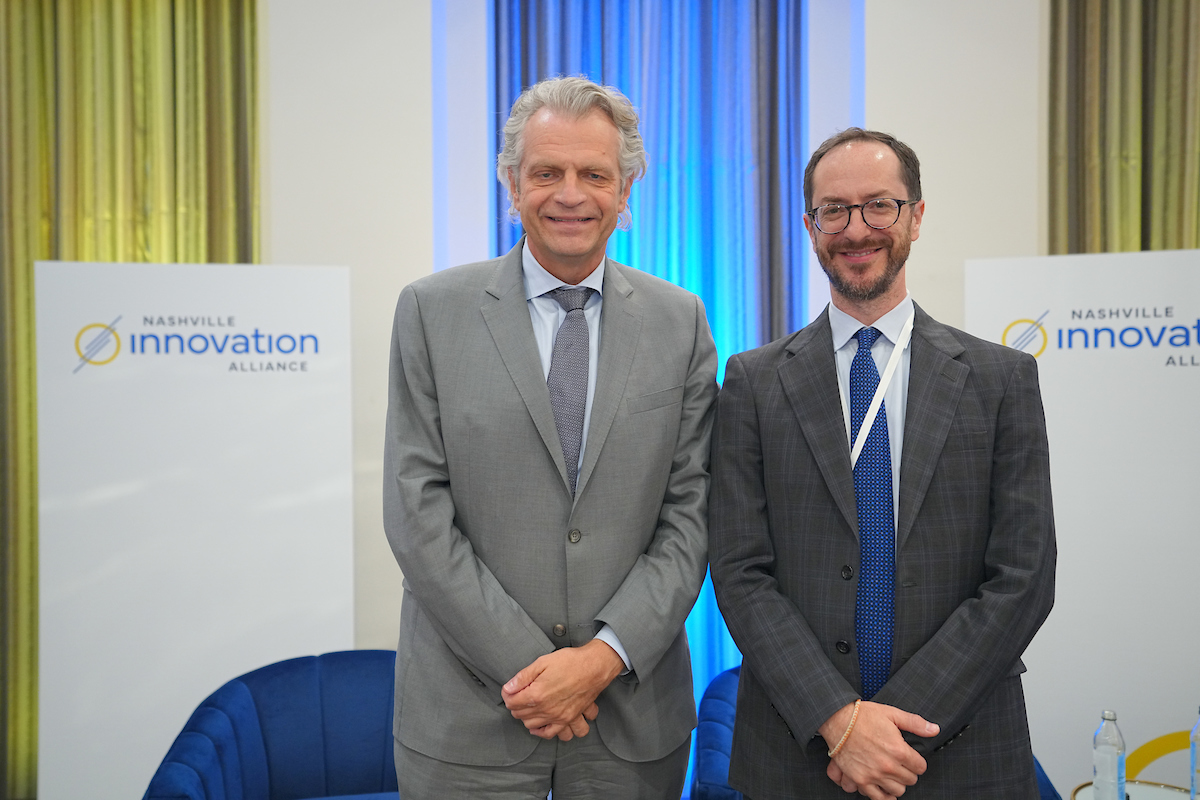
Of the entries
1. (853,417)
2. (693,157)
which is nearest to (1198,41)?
(693,157)

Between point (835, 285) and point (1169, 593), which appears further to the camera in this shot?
point (1169, 593)

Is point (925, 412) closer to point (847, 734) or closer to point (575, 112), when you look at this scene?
point (847, 734)

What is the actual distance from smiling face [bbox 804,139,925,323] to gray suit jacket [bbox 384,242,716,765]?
1.28 ft

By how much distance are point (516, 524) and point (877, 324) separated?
791 millimetres

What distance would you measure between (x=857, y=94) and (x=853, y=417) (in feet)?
8.60

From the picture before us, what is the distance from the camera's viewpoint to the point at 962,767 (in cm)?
151

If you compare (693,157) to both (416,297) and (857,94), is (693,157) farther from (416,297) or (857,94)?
(416,297)

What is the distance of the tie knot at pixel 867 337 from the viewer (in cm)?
166

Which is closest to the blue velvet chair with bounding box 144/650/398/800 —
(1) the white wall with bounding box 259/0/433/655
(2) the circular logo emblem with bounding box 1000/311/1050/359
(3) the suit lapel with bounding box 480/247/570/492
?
(1) the white wall with bounding box 259/0/433/655

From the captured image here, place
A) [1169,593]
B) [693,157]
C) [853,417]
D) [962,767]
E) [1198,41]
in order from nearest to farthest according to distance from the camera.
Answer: [962,767], [853,417], [1169,593], [1198,41], [693,157]

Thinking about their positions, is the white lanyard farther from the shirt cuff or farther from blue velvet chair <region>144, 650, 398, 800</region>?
blue velvet chair <region>144, 650, 398, 800</region>

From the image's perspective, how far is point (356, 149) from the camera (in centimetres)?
367

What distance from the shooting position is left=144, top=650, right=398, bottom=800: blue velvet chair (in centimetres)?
266

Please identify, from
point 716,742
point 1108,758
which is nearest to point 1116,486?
point 1108,758
